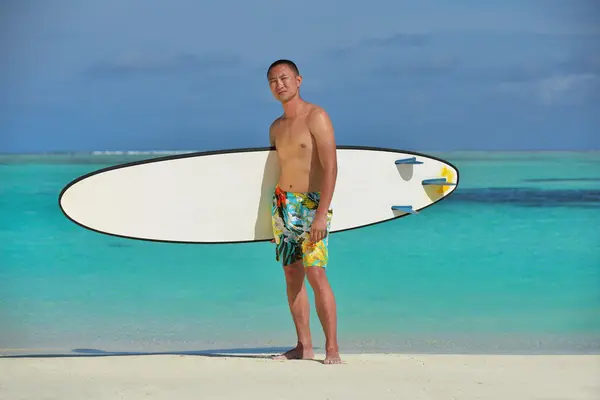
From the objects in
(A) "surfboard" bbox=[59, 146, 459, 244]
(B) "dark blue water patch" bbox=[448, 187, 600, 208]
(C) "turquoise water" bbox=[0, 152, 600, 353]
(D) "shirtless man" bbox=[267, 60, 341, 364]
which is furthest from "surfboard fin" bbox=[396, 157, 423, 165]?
(B) "dark blue water patch" bbox=[448, 187, 600, 208]

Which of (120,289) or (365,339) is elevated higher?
(120,289)

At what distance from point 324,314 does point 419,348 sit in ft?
5.19

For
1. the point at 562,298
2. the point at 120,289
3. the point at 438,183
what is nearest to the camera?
the point at 438,183

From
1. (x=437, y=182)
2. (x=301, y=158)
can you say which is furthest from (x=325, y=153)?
(x=437, y=182)

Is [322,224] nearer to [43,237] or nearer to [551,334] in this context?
[551,334]

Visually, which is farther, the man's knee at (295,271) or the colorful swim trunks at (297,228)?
the man's knee at (295,271)

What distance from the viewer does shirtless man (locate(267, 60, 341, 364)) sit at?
13.4 feet

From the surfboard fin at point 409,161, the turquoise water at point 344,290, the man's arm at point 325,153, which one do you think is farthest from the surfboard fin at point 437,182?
the man's arm at point 325,153

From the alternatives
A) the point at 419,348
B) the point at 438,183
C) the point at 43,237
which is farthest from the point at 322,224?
the point at 43,237

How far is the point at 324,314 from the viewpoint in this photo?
4.13 metres

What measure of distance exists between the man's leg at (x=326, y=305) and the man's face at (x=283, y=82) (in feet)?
2.27

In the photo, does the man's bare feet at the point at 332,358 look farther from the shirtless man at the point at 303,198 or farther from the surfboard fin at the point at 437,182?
the surfboard fin at the point at 437,182

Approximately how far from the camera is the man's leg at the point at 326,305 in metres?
4.10

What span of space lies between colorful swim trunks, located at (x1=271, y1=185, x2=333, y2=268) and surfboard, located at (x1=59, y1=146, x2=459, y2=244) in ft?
1.11
